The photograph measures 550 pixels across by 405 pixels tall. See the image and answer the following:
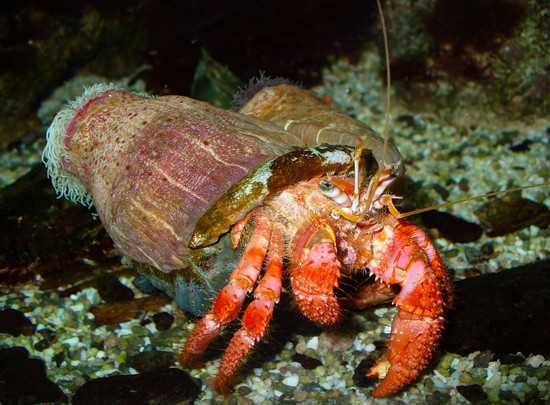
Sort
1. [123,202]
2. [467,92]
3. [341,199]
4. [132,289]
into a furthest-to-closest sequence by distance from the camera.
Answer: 1. [467,92]
2. [132,289]
3. [123,202]
4. [341,199]

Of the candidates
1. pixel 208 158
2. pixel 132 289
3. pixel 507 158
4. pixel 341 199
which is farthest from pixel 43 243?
pixel 507 158

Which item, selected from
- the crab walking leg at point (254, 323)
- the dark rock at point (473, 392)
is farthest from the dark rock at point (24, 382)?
the dark rock at point (473, 392)

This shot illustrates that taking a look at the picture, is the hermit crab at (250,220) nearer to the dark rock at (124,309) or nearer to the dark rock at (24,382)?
the dark rock at (124,309)

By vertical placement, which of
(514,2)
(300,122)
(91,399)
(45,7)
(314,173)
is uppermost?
(45,7)

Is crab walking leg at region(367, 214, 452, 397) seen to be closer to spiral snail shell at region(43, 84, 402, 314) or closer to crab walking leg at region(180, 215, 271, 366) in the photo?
spiral snail shell at region(43, 84, 402, 314)

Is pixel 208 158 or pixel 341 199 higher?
pixel 208 158

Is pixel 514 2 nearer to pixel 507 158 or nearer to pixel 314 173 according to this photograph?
pixel 507 158
